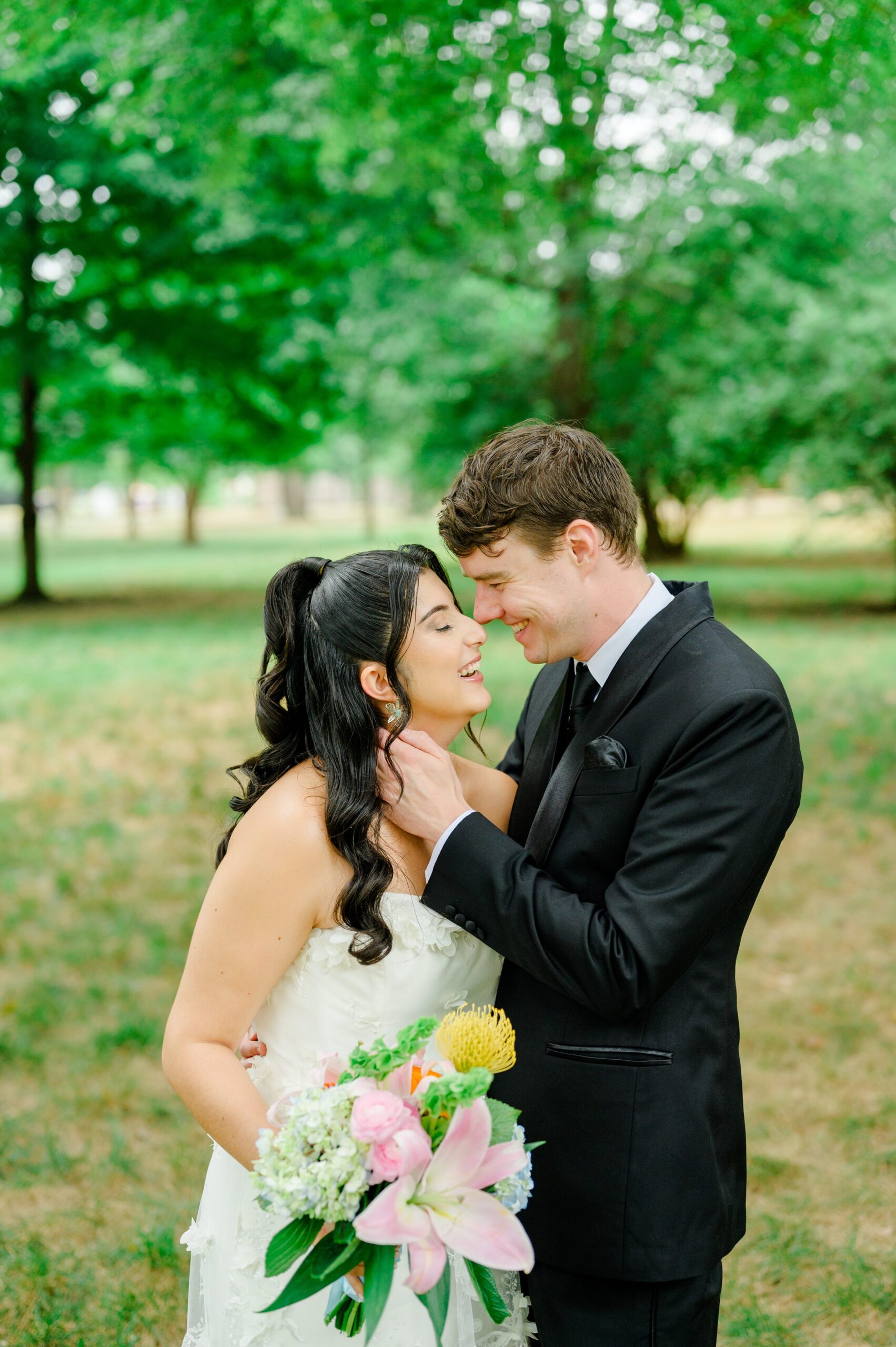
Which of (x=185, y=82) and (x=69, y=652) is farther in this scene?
(x=69, y=652)

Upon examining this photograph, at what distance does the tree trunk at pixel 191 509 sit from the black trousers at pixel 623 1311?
142ft

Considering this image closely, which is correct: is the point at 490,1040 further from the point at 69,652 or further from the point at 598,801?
the point at 69,652

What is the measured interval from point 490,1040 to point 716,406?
17.1 meters

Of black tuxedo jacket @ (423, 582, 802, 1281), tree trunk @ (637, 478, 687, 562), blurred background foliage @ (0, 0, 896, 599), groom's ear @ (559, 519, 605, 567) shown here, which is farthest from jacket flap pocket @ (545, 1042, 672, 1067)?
tree trunk @ (637, 478, 687, 562)

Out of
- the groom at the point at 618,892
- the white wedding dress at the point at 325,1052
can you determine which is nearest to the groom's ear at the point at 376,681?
the groom at the point at 618,892

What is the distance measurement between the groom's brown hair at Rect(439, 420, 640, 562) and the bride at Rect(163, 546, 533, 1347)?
0.60ft

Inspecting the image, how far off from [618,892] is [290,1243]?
0.85 m

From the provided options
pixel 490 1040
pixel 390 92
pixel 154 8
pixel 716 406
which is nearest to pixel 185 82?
pixel 154 8

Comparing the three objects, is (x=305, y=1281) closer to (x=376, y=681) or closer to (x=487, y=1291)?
(x=487, y=1291)

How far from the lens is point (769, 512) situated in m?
58.2

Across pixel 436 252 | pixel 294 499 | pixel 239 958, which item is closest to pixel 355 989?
pixel 239 958

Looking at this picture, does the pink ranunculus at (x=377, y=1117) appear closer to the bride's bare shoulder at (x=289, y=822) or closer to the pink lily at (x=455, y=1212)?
the pink lily at (x=455, y=1212)

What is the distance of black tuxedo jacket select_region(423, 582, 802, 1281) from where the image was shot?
221cm

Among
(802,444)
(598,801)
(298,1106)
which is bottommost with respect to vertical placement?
(298,1106)
